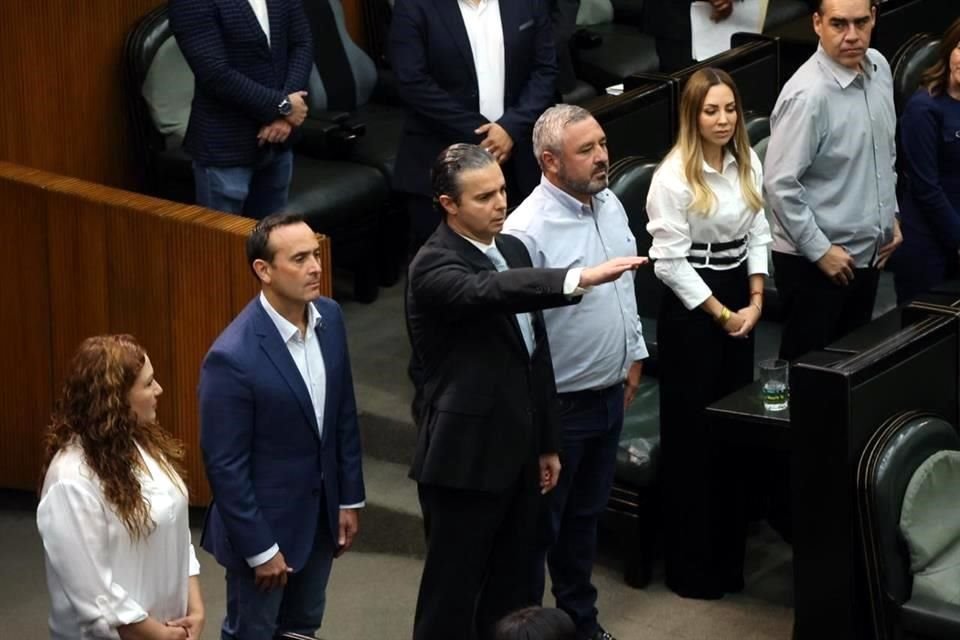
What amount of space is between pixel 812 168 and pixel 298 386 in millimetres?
1665

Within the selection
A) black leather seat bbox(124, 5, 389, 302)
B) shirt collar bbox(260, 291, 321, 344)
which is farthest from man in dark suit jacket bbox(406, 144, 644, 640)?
black leather seat bbox(124, 5, 389, 302)

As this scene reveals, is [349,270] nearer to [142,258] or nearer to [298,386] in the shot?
[142,258]

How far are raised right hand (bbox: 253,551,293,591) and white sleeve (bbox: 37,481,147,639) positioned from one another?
50cm

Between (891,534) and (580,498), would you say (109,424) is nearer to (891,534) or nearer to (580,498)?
(580,498)

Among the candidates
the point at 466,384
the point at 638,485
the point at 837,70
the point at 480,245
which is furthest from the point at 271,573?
the point at 837,70

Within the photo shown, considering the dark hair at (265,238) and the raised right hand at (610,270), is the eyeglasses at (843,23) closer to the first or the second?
the raised right hand at (610,270)

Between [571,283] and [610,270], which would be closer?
[610,270]

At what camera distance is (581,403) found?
4297 millimetres

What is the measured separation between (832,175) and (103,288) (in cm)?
198

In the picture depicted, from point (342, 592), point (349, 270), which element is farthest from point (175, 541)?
point (349, 270)

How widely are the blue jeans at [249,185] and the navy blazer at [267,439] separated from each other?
1490mm

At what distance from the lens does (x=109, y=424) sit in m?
3.41

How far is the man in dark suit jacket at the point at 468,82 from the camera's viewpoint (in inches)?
205

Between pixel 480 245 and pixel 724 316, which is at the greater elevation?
pixel 480 245
